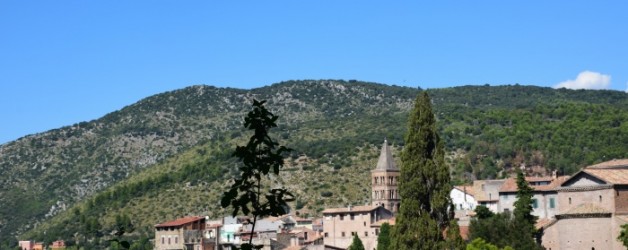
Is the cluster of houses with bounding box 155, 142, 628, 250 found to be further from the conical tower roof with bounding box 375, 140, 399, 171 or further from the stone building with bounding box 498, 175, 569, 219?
the conical tower roof with bounding box 375, 140, 399, 171

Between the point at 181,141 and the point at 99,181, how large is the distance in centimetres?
1768

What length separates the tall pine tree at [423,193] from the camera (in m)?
59.9

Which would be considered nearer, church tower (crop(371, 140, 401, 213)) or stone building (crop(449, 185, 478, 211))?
stone building (crop(449, 185, 478, 211))

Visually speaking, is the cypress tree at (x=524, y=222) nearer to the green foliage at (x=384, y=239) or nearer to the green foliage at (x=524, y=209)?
the green foliage at (x=524, y=209)

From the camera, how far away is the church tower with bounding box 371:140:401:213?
107188 mm

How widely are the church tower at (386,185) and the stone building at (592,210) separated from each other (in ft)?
128

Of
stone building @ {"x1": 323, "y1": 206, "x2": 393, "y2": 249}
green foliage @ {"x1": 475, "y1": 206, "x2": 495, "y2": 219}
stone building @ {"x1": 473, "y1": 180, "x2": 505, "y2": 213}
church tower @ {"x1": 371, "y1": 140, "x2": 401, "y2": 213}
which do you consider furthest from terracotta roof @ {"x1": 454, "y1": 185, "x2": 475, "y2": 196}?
green foliage @ {"x1": 475, "y1": 206, "x2": 495, "y2": 219}

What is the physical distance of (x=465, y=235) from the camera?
76.7 meters

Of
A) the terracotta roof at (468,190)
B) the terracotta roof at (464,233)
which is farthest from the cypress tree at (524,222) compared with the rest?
the terracotta roof at (468,190)

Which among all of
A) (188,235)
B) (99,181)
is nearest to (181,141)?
(99,181)

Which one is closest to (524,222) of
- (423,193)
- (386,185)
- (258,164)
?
(423,193)

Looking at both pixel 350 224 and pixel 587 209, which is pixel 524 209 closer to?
pixel 587 209

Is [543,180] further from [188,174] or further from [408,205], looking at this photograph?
[188,174]

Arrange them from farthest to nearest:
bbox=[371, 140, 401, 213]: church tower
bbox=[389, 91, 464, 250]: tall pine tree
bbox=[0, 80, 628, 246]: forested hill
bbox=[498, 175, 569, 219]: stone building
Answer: bbox=[0, 80, 628, 246]: forested hill → bbox=[371, 140, 401, 213]: church tower → bbox=[498, 175, 569, 219]: stone building → bbox=[389, 91, 464, 250]: tall pine tree
